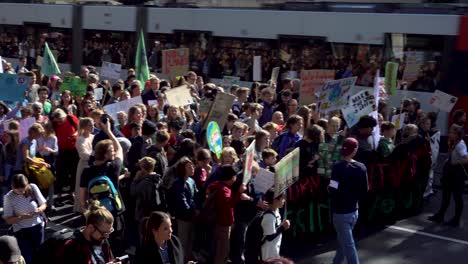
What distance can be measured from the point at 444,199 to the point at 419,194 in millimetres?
704

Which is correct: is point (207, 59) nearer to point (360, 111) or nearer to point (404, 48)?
point (404, 48)

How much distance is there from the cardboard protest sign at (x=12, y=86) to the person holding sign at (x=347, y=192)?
19.5ft

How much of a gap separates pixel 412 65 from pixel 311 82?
11.9ft

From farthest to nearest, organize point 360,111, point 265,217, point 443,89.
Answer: point 443,89, point 360,111, point 265,217

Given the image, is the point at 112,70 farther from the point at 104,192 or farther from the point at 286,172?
the point at 286,172

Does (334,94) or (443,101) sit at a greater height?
(334,94)

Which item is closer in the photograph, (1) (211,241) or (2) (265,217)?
(2) (265,217)

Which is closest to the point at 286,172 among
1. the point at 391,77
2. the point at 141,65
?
the point at 391,77

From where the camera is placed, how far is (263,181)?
7492 mm

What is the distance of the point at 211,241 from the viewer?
306 inches

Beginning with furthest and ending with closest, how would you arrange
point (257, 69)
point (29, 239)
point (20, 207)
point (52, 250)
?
point (257, 69) → point (29, 239) → point (20, 207) → point (52, 250)

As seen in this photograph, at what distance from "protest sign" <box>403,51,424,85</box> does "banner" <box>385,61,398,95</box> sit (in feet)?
8.48

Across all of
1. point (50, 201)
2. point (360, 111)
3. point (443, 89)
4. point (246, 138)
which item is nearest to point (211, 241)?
point (246, 138)

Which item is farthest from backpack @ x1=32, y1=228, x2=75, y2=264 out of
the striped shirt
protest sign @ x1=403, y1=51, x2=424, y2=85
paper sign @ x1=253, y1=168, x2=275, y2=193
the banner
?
protest sign @ x1=403, y1=51, x2=424, y2=85
